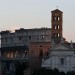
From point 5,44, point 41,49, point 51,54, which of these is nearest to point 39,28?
point 5,44

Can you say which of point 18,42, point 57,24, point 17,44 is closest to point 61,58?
point 57,24

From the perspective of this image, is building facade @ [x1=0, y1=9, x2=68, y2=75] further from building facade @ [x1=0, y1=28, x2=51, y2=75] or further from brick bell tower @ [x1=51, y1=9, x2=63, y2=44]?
brick bell tower @ [x1=51, y1=9, x2=63, y2=44]

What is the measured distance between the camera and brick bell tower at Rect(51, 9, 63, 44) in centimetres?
7106

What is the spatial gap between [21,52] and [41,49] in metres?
17.1

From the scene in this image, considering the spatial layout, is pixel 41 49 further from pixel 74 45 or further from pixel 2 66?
pixel 2 66

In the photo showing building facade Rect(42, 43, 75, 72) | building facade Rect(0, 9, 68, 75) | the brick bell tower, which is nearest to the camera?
building facade Rect(42, 43, 75, 72)

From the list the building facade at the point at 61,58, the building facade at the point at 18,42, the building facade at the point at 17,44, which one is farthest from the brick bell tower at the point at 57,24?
the building facade at the point at 17,44

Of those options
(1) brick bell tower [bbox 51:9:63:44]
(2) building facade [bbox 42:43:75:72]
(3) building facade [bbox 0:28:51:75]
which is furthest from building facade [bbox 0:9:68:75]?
(2) building facade [bbox 42:43:75:72]

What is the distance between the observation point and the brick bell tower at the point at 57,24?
233 feet

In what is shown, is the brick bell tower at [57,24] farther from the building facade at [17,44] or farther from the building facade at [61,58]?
the building facade at [17,44]

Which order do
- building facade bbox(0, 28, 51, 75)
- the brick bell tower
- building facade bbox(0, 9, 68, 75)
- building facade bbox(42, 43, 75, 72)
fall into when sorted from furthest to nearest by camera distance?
1. building facade bbox(0, 28, 51, 75)
2. building facade bbox(0, 9, 68, 75)
3. the brick bell tower
4. building facade bbox(42, 43, 75, 72)

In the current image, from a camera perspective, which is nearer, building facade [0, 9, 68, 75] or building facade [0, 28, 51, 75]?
building facade [0, 9, 68, 75]

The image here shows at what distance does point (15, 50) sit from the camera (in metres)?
88.1

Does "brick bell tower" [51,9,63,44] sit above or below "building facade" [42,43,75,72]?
above
